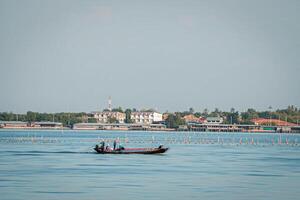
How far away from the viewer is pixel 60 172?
67.8 metres

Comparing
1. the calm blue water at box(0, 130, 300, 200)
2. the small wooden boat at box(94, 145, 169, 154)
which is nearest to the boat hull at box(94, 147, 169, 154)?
the small wooden boat at box(94, 145, 169, 154)

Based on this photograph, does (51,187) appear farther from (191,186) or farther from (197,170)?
(197,170)

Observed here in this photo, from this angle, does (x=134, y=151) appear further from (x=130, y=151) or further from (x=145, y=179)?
(x=145, y=179)

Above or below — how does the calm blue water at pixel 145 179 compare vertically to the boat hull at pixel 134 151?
below

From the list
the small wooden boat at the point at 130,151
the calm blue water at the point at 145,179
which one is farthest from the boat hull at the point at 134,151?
the calm blue water at the point at 145,179

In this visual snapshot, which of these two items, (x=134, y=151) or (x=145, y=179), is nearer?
(x=145, y=179)

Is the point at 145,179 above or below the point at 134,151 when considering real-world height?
below

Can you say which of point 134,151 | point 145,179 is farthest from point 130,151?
point 145,179

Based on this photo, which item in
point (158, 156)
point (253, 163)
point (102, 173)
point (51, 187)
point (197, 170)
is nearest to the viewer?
point (51, 187)

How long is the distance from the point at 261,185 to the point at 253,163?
26.5 meters

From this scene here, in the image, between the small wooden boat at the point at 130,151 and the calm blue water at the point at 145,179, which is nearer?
the calm blue water at the point at 145,179

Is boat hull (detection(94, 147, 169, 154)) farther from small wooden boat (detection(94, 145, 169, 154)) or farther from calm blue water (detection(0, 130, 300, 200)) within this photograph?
calm blue water (detection(0, 130, 300, 200))

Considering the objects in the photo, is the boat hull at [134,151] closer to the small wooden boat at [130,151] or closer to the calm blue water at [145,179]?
the small wooden boat at [130,151]

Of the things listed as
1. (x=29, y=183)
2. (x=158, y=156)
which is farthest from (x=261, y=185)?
(x=158, y=156)
